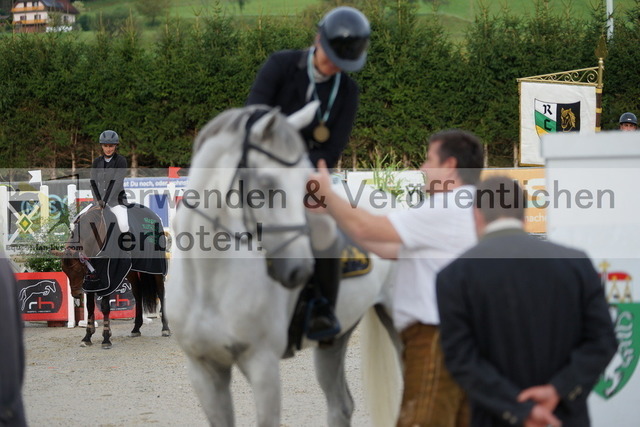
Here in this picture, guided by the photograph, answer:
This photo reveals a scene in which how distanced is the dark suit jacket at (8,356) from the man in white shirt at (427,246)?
1.40 metres

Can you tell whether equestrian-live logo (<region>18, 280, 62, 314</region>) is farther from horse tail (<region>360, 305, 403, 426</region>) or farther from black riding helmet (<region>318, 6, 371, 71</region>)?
black riding helmet (<region>318, 6, 371, 71</region>)

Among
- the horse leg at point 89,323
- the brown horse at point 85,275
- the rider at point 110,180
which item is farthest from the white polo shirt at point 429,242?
the rider at point 110,180

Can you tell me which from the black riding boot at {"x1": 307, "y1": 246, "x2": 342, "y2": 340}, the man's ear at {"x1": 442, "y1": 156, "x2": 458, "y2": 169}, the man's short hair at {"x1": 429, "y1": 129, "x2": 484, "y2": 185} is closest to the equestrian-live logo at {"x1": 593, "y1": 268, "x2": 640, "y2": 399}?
the man's short hair at {"x1": 429, "y1": 129, "x2": 484, "y2": 185}

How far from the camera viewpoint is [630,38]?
25078mm

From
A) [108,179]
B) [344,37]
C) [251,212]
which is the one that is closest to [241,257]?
[251,212]

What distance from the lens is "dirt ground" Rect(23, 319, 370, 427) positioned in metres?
6.55

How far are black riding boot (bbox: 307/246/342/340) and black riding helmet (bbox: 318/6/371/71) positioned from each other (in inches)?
41.2

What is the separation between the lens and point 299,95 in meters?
4.27

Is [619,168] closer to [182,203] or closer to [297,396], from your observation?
[182,203]

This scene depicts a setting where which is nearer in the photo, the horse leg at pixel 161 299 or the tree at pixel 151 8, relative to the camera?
the horse leg at pixel 161 299

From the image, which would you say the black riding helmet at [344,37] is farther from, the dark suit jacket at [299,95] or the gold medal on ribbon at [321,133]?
the gold medal on ribbon at [321,133]

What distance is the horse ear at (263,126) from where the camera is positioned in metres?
3.47

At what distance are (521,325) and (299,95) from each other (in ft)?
6.80

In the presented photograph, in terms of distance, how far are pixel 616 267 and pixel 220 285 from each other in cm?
189
